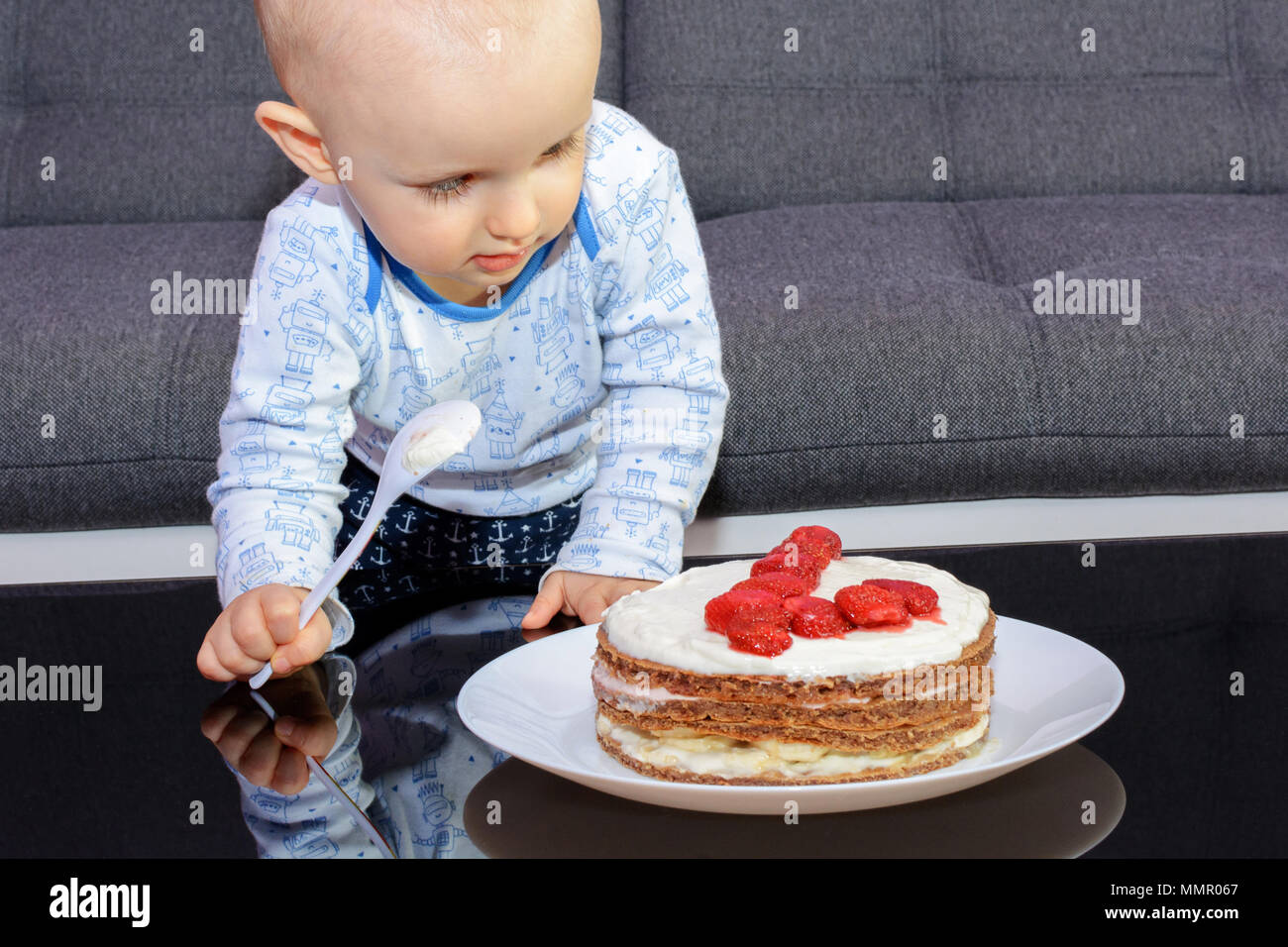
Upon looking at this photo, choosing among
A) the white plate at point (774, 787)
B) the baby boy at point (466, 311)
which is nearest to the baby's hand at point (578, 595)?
the baby boy at point (466, 311)

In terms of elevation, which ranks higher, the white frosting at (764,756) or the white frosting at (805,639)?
the white frosting at (805,639)

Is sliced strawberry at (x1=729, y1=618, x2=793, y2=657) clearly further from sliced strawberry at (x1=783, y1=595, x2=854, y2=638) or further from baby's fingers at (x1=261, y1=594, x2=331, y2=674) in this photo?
baby's fingers at (x1=261, y1=594, x2=331, y2=674)

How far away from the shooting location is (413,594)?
36.0 inches

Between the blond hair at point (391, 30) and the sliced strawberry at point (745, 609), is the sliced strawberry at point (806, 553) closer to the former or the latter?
the sliced strawberry at point (745, 609)

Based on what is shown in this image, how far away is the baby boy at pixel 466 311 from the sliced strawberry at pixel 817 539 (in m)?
0.22

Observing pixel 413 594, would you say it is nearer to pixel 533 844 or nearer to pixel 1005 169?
pixel 533 844

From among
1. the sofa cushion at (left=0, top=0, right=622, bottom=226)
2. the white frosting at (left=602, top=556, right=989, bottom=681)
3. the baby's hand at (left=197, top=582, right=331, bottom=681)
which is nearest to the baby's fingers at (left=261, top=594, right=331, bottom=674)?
the baby's hand at (left=197, top=582, right=331, bottom=681)

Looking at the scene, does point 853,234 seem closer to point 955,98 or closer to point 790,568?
point 955,98

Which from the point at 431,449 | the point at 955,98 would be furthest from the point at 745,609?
the point at 955,98

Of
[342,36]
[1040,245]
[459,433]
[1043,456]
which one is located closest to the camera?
[459,433]

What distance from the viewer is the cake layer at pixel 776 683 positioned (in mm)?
535

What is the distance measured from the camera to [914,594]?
0.58m
